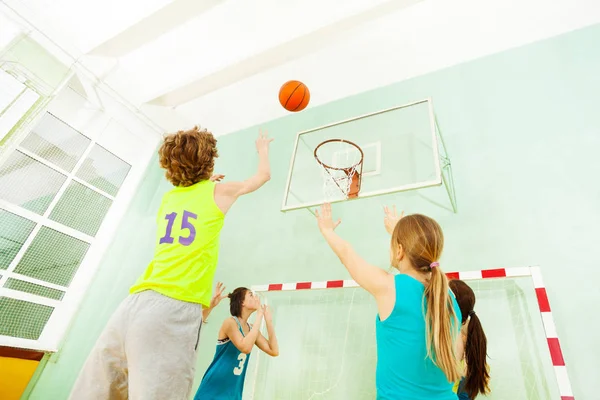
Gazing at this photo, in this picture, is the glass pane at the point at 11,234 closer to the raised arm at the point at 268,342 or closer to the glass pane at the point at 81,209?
the glass pane at the point at 81,209

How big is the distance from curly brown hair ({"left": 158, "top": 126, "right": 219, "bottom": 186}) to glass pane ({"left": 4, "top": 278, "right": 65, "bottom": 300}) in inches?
113

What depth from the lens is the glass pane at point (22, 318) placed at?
3295 mm

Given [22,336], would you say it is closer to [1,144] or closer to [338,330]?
[1,144]

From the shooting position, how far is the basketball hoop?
2.87 meters

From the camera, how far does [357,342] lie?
2627 millimetres

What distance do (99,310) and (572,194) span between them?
476cm

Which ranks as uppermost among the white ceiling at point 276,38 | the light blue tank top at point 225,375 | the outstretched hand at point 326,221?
the white ceiling at point 276,38

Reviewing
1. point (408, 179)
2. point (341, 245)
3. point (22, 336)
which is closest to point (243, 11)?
point (408, 179)

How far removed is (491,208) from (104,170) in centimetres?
440

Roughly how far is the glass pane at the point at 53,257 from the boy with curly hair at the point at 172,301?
2.84 meters

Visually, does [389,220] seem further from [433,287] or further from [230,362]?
[230,362]

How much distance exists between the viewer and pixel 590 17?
315 centimetres

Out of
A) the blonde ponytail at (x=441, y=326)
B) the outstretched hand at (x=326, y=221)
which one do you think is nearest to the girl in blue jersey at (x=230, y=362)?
the outstretched hand at (x=326, y=221)

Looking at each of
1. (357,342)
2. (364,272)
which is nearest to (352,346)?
(357,342)
